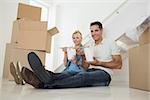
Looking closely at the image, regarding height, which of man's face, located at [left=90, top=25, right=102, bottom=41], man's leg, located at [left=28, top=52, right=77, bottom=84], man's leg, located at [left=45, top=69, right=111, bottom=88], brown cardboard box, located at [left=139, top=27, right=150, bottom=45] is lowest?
man's leg, located at [left=45, top=69, right=111, bottom=88]

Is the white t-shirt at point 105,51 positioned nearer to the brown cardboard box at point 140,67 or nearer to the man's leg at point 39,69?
the brown cardboard box at point 140,67

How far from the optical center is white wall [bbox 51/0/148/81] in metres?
3.25

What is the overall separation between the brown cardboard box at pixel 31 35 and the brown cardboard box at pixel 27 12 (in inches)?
10.1

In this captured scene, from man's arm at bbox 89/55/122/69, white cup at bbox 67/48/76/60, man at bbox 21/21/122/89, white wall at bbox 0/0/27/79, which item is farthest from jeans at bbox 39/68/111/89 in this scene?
white wall at bbox 0/0/27/79

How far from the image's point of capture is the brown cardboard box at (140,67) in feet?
4.17

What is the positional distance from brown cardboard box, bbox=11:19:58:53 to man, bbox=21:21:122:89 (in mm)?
415

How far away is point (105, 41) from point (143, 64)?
611mm

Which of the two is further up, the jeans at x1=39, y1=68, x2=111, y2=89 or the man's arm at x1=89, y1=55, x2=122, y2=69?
the man's arm at x1=89, y1=55, x2=122, y2=69

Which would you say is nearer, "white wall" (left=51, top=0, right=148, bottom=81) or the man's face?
the man's face

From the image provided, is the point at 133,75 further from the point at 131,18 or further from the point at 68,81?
the point at 131,18

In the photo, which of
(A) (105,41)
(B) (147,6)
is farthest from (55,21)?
(A) (105,41)

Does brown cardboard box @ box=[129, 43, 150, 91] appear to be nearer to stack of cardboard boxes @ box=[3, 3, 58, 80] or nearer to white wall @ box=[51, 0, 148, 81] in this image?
stack of cardboard boxes @ box=[3, 3, 58, 80]

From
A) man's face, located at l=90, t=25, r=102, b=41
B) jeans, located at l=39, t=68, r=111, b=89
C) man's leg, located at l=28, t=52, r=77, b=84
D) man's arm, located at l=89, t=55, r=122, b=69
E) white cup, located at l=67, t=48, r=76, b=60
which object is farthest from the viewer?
white cup, located at l=67, t=48, r=76, b=60

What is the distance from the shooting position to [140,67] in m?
1.36
